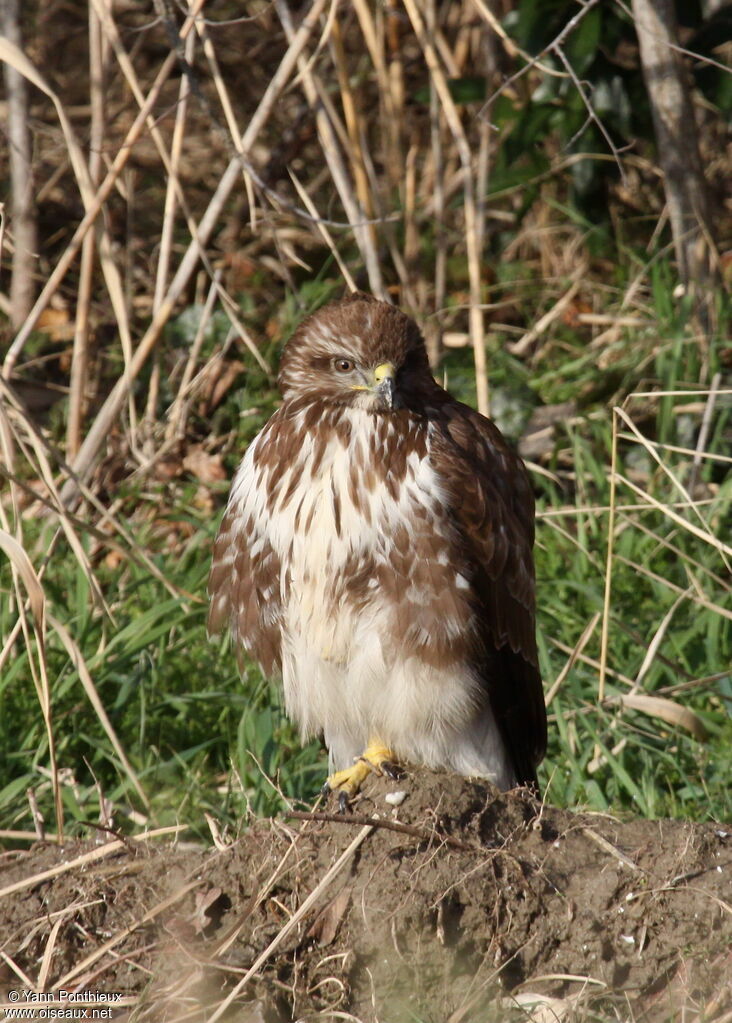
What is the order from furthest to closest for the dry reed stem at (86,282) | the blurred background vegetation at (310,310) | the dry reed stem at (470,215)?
the dry reed stem at (86,282)
the dry reed stem at (470,215)
the blurred background vegetation at (310,310)

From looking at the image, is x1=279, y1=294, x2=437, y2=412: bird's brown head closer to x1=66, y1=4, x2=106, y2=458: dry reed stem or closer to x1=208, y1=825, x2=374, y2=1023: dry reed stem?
x1=208, y1=825, x2=374, y2=1023: dry reed stem

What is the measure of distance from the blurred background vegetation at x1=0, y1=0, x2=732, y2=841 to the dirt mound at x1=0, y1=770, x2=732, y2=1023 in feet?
0.87

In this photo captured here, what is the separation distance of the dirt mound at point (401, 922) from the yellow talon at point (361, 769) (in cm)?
39

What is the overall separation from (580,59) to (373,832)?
3.65 metres

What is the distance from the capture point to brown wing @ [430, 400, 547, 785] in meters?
3.38

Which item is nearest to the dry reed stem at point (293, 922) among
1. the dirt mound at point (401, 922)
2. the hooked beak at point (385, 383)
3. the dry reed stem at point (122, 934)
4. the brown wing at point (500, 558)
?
the dirt mound at point (401, 922)

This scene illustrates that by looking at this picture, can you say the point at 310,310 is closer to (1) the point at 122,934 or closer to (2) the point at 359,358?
(2) the point at 359,358

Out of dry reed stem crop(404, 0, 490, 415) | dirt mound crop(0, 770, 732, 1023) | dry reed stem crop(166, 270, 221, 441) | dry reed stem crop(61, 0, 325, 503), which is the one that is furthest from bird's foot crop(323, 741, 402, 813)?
dry reed stem crop(166, 270, 221, 441)

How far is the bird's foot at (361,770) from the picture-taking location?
3.32m

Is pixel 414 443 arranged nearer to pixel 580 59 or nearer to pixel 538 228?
pixel 580 59

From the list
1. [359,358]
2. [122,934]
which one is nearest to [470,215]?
[359,358]

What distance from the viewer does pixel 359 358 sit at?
10.9 feet

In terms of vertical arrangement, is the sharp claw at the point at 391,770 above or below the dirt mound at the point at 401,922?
above

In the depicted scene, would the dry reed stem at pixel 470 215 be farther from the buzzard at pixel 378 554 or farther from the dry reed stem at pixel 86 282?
the dry reed stem at pixel 86 282
